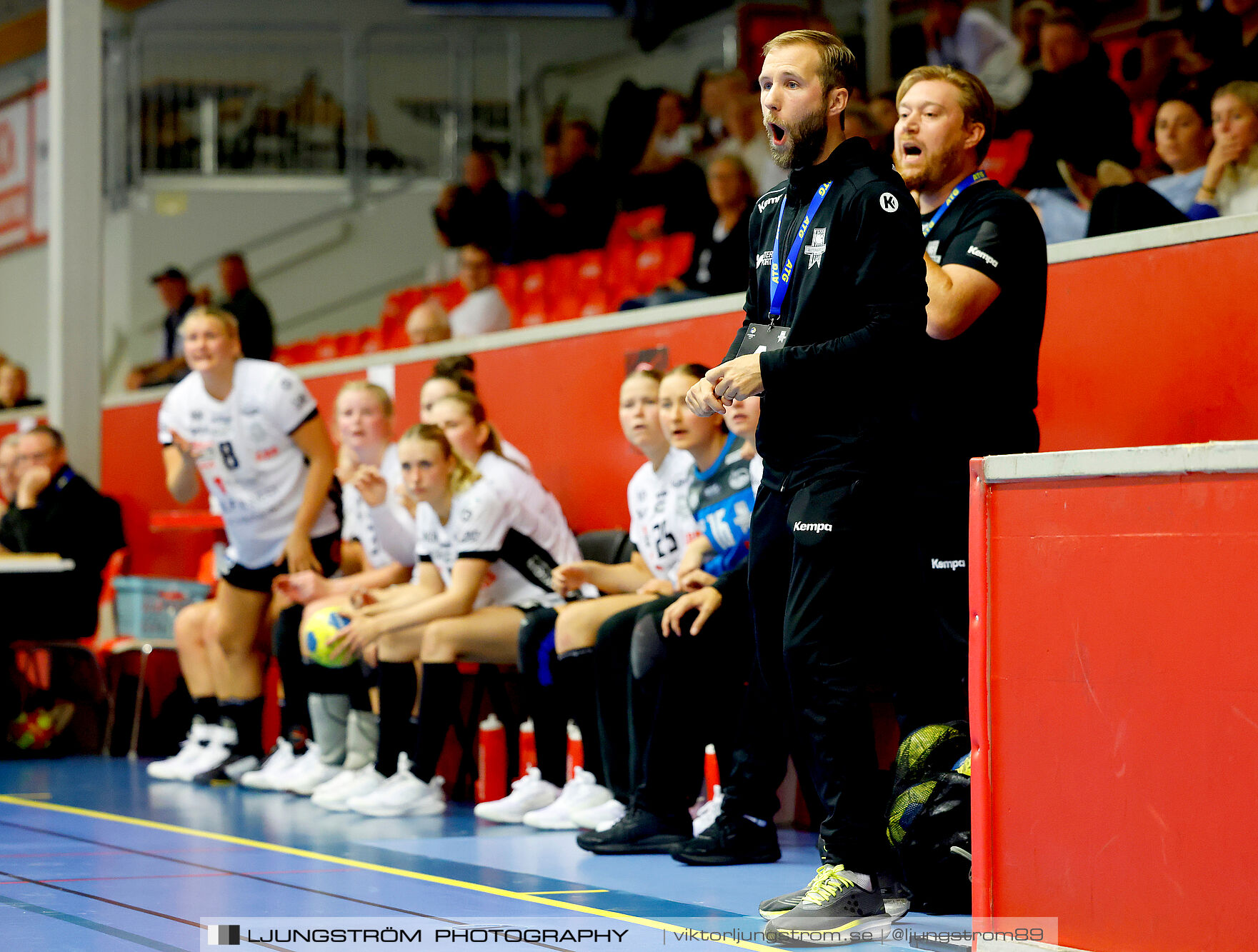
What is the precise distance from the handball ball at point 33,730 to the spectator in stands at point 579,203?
5464mm

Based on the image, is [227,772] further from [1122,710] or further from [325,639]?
[1122,710]

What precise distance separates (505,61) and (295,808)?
11.2 meters

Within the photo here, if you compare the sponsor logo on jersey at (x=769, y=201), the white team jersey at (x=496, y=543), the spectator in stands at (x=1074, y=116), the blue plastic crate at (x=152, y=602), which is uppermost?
the spectator in stands at (x=1074, y=116)

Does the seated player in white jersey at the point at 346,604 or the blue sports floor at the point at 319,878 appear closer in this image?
the blue sports floor at the point at 319,878

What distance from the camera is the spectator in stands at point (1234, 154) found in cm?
562

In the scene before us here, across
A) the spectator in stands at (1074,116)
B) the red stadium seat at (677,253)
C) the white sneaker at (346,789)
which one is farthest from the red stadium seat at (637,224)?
the white sneaker at (346,789)

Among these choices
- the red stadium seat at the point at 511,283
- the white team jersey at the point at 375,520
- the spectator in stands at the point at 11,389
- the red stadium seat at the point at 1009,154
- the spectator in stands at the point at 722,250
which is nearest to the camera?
the white team jersey at the point at 375,520

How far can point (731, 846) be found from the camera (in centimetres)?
461

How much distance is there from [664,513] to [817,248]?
2.26 metres

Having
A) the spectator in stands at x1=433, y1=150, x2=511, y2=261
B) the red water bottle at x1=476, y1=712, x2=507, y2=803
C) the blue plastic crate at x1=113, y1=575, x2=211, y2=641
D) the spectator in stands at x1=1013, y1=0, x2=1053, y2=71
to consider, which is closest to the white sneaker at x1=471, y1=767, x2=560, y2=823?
the red water bottle at x1=476, y1=712, x2=507, y2=803

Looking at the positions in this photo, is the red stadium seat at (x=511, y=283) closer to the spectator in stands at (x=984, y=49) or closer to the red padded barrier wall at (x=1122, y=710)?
the spectator in stands at (x=984, y=49)

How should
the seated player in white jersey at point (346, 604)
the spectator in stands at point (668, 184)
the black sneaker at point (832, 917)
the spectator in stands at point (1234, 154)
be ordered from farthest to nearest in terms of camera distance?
1. the spectator in stands at point (668, 184)
2. the seated player in white jersey at point (346, 604)
3. the spectator in stands at point (1234, 154)
4. the black sneaker at point (832, 917)

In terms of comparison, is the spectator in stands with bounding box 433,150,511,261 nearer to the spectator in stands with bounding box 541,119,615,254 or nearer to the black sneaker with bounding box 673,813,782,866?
the spectator in stands with bounding box 541,119,615,254

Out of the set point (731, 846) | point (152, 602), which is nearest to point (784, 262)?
point (731, 846)
